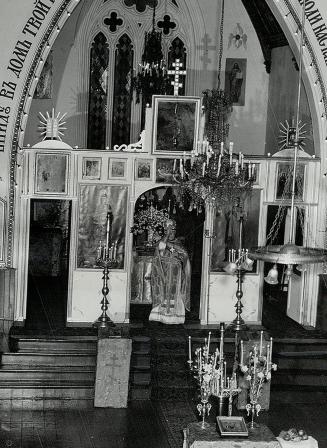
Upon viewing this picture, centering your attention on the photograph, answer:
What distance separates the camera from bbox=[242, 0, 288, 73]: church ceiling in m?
21.2

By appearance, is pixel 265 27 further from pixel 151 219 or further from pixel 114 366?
pixel 114 366

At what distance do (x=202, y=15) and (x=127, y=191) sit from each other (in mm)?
7388

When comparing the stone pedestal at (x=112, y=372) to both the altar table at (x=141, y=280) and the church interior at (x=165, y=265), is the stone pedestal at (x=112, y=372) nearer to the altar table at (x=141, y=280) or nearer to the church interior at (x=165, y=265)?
the church interior at (x=165, y=265)

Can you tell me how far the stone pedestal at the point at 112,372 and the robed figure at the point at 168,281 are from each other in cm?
289

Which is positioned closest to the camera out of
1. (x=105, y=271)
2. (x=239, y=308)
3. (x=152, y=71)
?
(x=105, y=271)

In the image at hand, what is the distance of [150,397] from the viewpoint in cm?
1544

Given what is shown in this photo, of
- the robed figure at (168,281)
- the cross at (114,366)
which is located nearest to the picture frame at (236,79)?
the robed figure at (168,281)

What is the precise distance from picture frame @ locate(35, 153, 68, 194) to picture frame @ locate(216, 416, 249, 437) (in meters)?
6.95

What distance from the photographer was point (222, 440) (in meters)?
11.4

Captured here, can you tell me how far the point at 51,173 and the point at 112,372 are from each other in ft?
14.0

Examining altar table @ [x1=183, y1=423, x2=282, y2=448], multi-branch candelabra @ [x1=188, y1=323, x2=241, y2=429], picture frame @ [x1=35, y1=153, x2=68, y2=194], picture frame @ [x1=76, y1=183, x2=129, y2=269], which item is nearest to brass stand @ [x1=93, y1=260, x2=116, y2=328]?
picture frame @ [x1=76, y1=183, x2=129, y2=269]

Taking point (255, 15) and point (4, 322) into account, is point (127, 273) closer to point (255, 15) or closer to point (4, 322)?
point (4, 322)

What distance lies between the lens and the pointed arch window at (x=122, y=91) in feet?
77.3

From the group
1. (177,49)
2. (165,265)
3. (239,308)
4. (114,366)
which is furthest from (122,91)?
(114,366)
